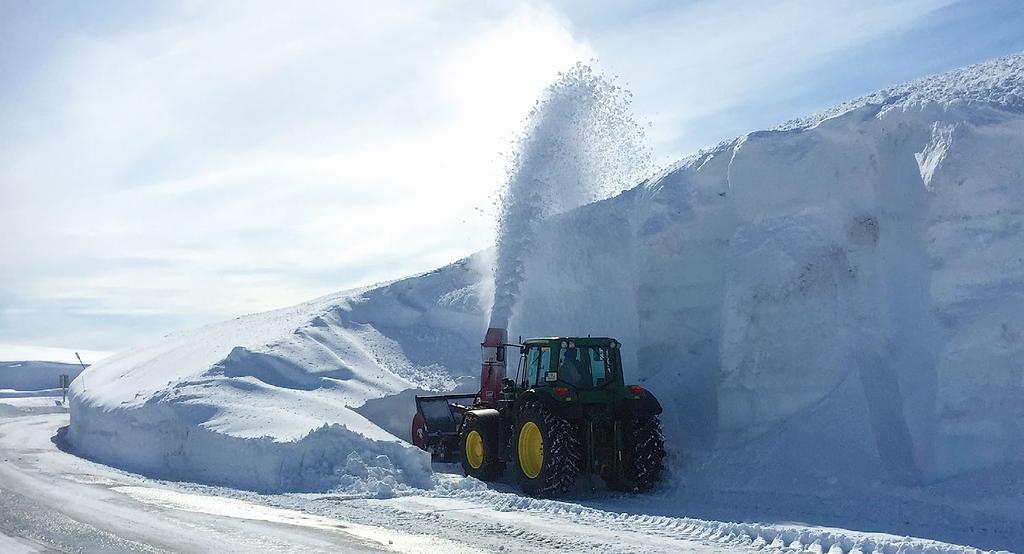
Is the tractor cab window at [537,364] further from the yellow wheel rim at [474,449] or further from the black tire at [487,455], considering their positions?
the yellow wheel rim at [474,449]

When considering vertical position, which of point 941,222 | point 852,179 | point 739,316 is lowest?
point 739,316

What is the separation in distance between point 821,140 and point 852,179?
0.76 m

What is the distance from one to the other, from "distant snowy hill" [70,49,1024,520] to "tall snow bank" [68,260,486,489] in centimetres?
5

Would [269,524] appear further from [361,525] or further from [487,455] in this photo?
[487,455]

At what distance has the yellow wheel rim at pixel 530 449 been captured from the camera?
10.4 m

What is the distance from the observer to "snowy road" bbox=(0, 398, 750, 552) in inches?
279

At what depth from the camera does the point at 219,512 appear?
884cm

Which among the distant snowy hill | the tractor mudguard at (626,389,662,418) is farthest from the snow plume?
the tractor mudguard at (626,389,662,418)

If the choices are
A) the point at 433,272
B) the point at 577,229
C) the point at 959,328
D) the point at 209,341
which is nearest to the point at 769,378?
the point at 959,328

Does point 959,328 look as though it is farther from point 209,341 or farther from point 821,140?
point 209,341

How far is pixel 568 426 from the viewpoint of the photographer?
10.1 m

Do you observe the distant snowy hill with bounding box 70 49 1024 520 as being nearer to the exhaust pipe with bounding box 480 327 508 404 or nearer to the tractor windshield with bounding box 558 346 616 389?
the tractor windshield with bounding box 558 346 616 389

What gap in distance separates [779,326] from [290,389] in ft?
29.0

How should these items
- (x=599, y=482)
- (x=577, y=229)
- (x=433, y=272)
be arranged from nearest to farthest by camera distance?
(x=599, y=482) < (x=577, y=229) < (x=433, y=272)
